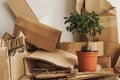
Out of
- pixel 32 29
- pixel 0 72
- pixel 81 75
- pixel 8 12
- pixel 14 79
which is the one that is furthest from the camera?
pixel 8 12

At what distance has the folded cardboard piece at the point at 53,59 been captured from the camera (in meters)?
1.63

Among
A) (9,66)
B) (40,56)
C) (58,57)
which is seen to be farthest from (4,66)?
(58,57)

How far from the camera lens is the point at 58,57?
5.78 feet

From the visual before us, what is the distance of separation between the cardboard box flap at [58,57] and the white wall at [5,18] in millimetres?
543

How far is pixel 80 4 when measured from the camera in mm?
2098

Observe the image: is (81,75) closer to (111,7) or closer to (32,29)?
(32,29)

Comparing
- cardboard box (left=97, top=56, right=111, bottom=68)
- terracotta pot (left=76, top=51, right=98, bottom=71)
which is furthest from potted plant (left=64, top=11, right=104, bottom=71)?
cardboard box (left=97, top=56, right=111, bottom=68)

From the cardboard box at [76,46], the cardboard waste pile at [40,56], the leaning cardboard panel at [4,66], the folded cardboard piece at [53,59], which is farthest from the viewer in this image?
the cardboard box at [76,46]

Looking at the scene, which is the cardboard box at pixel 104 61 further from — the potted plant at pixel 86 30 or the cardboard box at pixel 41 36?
the cardboard box at pixel 41 36

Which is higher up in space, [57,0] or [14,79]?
[57,0]

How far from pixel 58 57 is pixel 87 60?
22 cm

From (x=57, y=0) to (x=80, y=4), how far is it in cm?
25

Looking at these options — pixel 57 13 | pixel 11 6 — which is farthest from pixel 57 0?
pixel 11 6

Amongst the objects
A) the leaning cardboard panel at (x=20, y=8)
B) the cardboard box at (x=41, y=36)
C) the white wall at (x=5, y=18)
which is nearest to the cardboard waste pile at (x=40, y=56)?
the cardboard box at (x=41, y=36)
